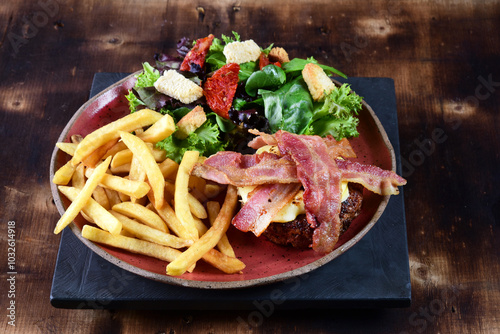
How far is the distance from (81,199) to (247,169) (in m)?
1.04

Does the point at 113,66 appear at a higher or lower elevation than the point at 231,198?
lower

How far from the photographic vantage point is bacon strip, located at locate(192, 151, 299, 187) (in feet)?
10.6

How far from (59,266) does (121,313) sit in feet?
1.73

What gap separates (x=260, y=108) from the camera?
3.95 m

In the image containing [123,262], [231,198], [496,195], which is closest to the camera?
[123,262]

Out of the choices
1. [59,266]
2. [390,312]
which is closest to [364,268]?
[390,312]


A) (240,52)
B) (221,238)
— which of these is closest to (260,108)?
(240,52)

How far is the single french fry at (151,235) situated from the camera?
3193 mm

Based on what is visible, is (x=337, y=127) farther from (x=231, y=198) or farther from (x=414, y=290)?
(x=414, y=290)

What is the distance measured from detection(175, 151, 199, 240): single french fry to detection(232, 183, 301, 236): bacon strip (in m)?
0.29

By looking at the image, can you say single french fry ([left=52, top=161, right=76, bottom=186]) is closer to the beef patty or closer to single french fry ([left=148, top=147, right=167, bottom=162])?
single french fry ([left=148, top=147, right=167, bottom=162])

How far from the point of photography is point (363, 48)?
5168 millimetres

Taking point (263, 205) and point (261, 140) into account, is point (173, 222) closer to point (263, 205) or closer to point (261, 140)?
point (263, 205)

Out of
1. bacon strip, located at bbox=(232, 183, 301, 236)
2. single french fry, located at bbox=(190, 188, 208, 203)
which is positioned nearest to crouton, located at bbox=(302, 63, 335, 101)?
bacon strip, located at bbox=(232, 183, 301, 236)
